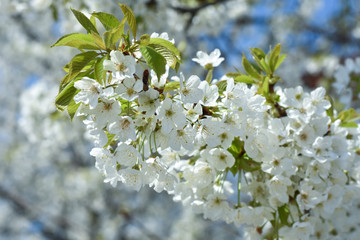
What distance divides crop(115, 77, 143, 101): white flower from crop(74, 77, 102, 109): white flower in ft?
0.22

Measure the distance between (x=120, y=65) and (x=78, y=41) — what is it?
Result: 0.57 ft

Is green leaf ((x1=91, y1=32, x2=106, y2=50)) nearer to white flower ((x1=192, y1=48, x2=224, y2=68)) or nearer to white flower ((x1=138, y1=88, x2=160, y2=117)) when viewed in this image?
white flower ((x1=138, y1=88, x2=160, y2=117))

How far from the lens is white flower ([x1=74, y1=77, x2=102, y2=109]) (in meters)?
1.10

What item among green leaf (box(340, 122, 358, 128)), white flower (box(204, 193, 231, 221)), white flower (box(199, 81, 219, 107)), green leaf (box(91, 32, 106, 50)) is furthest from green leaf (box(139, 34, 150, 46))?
green leaf (box(340, 122, 358, 128))

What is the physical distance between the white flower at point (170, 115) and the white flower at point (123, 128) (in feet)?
0.35

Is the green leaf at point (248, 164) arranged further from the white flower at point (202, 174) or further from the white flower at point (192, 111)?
the white flower at point (192, 111)

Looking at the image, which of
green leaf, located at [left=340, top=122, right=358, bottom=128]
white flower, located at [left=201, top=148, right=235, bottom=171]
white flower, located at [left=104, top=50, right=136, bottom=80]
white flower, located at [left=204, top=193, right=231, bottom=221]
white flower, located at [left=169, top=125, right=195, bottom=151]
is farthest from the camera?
green leaf, located at [left=340, top=122, right=358, bottom=128]

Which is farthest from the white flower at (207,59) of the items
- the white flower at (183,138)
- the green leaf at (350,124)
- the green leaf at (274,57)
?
the green leaf at (350,124)

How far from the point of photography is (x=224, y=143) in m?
1.28

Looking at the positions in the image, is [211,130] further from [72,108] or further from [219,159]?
[72,108]

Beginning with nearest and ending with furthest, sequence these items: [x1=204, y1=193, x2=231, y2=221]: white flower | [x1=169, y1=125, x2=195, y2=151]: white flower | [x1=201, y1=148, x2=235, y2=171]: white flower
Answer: [x1=169, y1=125, x2=195, y2=151]: white flower < [x1=201, y1=148, x2=235, y2=171]: white flower < [x1=204, y1=193, x2=231, y2=221]: white flower

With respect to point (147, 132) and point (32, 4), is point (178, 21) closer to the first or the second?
point (32, 4)

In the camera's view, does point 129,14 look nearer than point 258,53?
Yes

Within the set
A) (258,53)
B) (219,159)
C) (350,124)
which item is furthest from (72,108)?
(350,124)
